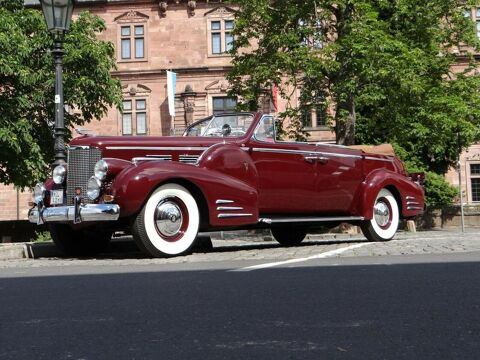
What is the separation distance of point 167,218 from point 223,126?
7.15 ft

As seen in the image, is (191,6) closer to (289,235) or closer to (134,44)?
(134,44)

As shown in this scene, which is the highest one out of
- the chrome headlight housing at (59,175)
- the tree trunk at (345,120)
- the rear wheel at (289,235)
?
the tree trunk at (345,120)

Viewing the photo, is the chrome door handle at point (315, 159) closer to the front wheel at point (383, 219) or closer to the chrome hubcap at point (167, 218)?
the front wheel at point (383, 219)

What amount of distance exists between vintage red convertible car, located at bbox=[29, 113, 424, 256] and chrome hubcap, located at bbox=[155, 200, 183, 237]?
0.01 metres

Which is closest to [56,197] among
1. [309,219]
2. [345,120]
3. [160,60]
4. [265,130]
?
[265,130]

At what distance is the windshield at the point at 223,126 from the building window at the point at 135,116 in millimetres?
32741

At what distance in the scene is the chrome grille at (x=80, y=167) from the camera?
9.22m

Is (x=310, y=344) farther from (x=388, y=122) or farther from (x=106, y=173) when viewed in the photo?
(x=388, y=122)

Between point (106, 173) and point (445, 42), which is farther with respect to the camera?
point (445, 42)

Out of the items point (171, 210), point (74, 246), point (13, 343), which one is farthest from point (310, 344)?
point (74, 246)

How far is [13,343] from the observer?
366 centimetres

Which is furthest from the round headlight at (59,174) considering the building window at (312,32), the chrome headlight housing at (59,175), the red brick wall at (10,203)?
the red brick wall at (10,203)

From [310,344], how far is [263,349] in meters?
0.25

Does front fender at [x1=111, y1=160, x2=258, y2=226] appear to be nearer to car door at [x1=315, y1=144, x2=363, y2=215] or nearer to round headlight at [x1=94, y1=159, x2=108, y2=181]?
round headlight at [x1=94, y1=159, x2=108, y2=181]
